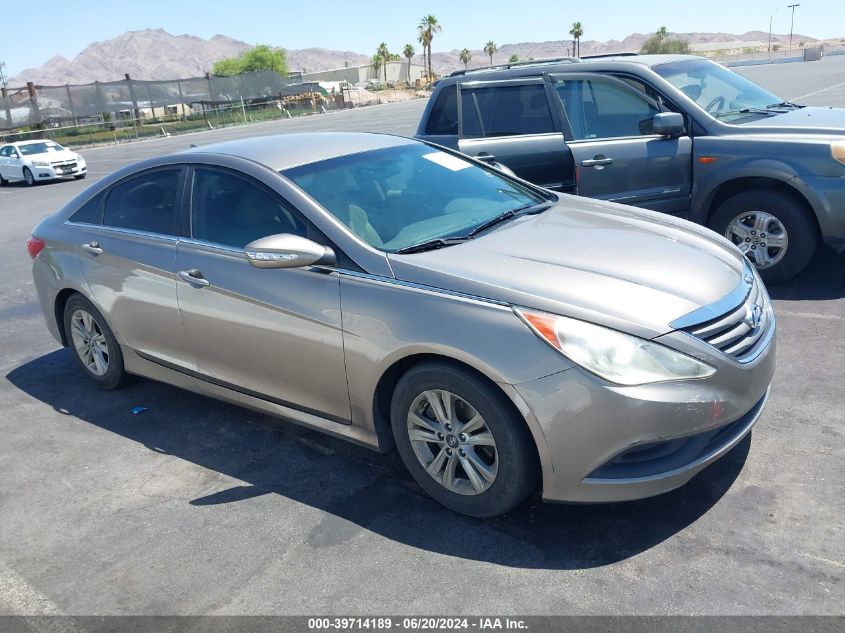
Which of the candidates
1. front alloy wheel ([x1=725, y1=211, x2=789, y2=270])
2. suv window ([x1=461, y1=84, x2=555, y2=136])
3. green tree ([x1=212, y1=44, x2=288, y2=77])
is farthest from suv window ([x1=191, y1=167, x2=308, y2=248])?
green tree ([x1=212, y1=44, x2=288, y2=77])

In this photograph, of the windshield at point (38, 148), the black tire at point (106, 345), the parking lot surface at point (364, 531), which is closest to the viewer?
the parking lot surface at point (364, 531)

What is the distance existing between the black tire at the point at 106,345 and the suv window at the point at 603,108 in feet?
13.9

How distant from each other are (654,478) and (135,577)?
219cm

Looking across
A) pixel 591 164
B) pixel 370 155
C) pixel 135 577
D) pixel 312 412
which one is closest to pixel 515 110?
pixel 591 164

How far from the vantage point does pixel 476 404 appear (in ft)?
10.6

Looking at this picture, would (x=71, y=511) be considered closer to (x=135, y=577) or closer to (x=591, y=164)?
(x=135, y=577)

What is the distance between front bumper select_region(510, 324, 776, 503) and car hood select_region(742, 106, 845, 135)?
12.2 feet

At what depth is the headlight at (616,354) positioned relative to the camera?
3.02m

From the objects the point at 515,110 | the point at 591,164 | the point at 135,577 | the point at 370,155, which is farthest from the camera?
the point at 515,110

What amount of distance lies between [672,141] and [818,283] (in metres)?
1.66

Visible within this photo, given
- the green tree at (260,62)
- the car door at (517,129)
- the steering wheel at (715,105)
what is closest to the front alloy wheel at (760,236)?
the steering wheel at (715,105)

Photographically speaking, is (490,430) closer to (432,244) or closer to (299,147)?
(432,244)

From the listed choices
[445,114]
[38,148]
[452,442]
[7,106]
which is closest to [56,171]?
[38,148]

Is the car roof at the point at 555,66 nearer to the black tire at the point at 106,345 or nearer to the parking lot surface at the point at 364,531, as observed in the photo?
the parking lot surface at the point at 364,531
